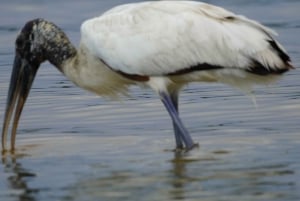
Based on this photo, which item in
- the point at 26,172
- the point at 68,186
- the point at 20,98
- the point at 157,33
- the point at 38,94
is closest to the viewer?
the point at 68,186

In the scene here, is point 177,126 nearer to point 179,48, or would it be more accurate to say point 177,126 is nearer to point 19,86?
point 179,48

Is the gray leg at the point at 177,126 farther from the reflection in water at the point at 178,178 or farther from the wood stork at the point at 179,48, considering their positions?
the reflection in water at the point at 178,178

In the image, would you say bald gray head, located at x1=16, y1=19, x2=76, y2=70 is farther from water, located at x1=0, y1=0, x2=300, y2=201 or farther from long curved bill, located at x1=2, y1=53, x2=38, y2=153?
water, located at x1=0, y1=0, x2=300, y2=201

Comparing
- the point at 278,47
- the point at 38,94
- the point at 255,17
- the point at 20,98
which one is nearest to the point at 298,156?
the point at 278,47

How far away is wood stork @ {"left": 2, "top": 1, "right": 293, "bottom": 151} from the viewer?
460 inches

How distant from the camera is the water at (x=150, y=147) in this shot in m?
10.1

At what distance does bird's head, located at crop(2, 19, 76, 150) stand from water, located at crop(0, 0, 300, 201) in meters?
0.35

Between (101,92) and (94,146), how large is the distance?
0.64 metres

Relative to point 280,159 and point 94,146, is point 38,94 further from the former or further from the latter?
point 280,159

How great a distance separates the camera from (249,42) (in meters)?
11.6

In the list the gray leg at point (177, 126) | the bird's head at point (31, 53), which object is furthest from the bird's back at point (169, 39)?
the bird's head at point (31, 53)

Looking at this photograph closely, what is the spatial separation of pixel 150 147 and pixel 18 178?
1.64m

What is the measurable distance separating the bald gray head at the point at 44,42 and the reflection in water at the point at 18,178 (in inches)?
51.4

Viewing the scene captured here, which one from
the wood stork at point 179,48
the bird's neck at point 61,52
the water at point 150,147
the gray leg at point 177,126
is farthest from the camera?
the bird's neck at point 61,52
